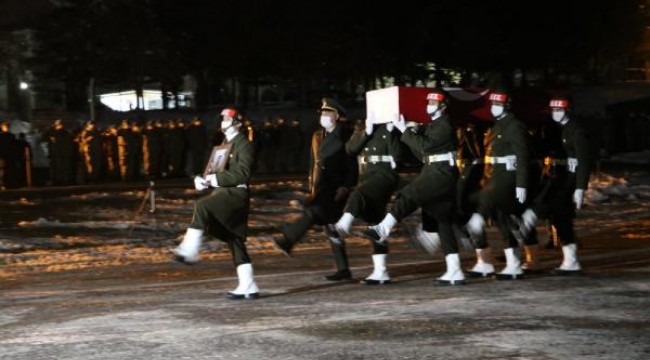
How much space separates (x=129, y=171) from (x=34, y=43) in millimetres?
22288

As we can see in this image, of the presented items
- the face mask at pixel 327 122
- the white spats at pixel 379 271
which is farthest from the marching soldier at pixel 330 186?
the white spats at pixel 379 271

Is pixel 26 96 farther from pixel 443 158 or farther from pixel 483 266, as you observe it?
pixel 443 158

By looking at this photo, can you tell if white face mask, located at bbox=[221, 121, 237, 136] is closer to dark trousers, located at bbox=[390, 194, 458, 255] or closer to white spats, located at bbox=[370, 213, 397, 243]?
white spats, located at bbox=[370, 213, 397, 243]

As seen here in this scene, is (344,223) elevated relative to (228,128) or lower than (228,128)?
lower

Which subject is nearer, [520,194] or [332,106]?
[520,194]

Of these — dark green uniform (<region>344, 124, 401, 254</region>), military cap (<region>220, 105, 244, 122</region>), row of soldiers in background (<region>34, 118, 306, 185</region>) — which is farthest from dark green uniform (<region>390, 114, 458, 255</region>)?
row of soldiers in background (<region>34, 118, 306, 185</region>)

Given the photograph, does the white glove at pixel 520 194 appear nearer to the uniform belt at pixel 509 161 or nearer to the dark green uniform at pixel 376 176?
the uniform belt at pixel 509 161

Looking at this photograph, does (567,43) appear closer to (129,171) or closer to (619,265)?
(129,171)

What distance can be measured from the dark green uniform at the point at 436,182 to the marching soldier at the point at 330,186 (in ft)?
2.77

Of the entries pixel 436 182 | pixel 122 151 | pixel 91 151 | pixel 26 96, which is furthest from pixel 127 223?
pixel 26 96

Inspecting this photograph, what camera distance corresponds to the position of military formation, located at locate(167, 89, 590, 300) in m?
11.6

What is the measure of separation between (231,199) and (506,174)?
3.11 m

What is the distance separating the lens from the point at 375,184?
12.0 m

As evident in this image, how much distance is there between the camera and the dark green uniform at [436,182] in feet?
37.9
